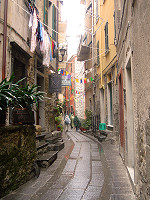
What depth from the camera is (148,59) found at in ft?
6.91

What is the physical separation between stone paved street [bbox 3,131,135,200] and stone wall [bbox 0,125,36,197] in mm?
167

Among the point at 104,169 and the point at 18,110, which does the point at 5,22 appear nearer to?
the point at 18,110

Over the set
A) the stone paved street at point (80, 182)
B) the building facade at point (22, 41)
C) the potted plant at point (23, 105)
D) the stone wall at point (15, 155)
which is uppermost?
the building facade at point (22, 41)

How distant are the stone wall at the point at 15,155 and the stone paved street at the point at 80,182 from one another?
0.17m

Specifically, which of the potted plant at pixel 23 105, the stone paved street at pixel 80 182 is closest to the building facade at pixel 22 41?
the potted plant at pixel 23 105

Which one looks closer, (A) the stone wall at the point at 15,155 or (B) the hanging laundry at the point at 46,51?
(A) the stone wall at the point at 15,155

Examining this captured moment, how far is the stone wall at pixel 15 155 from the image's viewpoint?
3292 mm

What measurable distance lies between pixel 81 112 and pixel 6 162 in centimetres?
2187

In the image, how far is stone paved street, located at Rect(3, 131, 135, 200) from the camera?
3217mm

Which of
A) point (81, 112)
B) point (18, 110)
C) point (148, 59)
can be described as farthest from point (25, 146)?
point (81, 112)

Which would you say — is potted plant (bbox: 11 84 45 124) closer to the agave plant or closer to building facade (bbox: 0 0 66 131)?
building facade (bbox: 0 0 66 131)

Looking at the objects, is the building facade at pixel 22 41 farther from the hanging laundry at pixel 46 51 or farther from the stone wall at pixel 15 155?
the stone wall at pixel 15 155

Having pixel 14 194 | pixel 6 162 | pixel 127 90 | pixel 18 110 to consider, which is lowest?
pixel 14 194

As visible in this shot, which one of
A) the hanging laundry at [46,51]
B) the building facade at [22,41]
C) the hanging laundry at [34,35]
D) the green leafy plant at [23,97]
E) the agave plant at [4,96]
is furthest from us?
the hanging laundry at [46,51]
